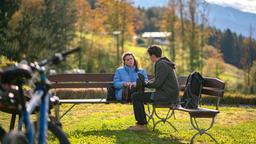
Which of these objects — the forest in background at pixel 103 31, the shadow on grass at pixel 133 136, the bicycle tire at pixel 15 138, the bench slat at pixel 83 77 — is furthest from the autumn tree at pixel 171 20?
the bicycle tire at pixel 15 138

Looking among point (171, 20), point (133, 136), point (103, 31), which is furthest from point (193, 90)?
point (103, 31)

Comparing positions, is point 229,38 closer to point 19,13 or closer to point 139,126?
point 19,13

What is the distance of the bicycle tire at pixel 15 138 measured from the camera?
3.62 metres

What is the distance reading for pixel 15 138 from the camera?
366 centimetres

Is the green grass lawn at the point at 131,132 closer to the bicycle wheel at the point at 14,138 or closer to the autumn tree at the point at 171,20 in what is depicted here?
the bicycle wheel at the point at 14,138

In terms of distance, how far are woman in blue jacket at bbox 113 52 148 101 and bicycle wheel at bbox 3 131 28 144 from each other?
5365 mm

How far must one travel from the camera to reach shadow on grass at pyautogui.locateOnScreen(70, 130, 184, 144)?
761cm

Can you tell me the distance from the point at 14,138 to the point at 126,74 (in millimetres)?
5941

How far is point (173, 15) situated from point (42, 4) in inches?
444

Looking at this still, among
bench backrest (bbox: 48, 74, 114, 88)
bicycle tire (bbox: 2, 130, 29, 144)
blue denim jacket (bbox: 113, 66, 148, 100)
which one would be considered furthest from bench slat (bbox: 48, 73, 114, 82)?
bicycle tire (bbox: 2, 130, 29, 144)

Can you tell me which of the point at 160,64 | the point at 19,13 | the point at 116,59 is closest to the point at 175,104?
the point at 160,64

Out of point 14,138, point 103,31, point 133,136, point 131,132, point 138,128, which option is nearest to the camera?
point 14,138

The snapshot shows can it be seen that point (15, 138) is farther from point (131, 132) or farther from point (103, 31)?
point (103, 31)

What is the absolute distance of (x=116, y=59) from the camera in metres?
42.8
